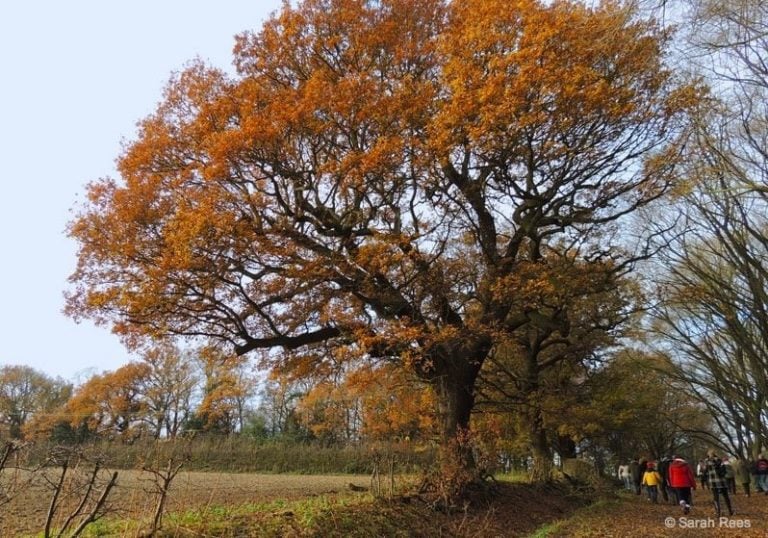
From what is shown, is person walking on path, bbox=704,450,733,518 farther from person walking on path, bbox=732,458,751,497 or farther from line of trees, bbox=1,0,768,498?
person walking on path, bbox=732,458,751,497

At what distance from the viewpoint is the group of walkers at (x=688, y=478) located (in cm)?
1129

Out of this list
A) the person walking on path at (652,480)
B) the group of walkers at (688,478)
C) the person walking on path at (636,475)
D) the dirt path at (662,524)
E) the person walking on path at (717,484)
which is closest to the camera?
the dirt path at (662,524)

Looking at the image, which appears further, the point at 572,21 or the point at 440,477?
the point at 440,477

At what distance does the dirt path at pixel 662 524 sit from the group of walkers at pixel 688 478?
0.42 m

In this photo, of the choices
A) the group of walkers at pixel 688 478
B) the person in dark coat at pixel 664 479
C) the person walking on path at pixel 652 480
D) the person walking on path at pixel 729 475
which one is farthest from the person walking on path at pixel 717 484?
the person in dark coat at pixel 664 479

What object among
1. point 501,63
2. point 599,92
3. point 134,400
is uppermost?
point 501,63

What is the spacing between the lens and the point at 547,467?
57.4 ft

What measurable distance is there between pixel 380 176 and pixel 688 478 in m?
9.94

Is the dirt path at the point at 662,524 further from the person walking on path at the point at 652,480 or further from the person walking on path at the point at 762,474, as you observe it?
the person walking on path at the point at 762,474

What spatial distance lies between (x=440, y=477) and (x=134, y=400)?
45.8m

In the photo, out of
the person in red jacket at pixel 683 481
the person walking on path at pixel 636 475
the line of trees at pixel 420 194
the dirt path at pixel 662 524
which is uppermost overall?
the line of trees at pixel 420 194

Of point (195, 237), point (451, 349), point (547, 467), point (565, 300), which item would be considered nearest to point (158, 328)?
point (195, 237)

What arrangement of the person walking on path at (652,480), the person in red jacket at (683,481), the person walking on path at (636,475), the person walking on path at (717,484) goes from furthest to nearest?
the person walking on path at (636,475)
the person walking on path at (652,480)
the person in red jacket at (683,481)
the person walking on path at (717,484)

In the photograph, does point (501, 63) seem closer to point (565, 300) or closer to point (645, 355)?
point (565, 300)
